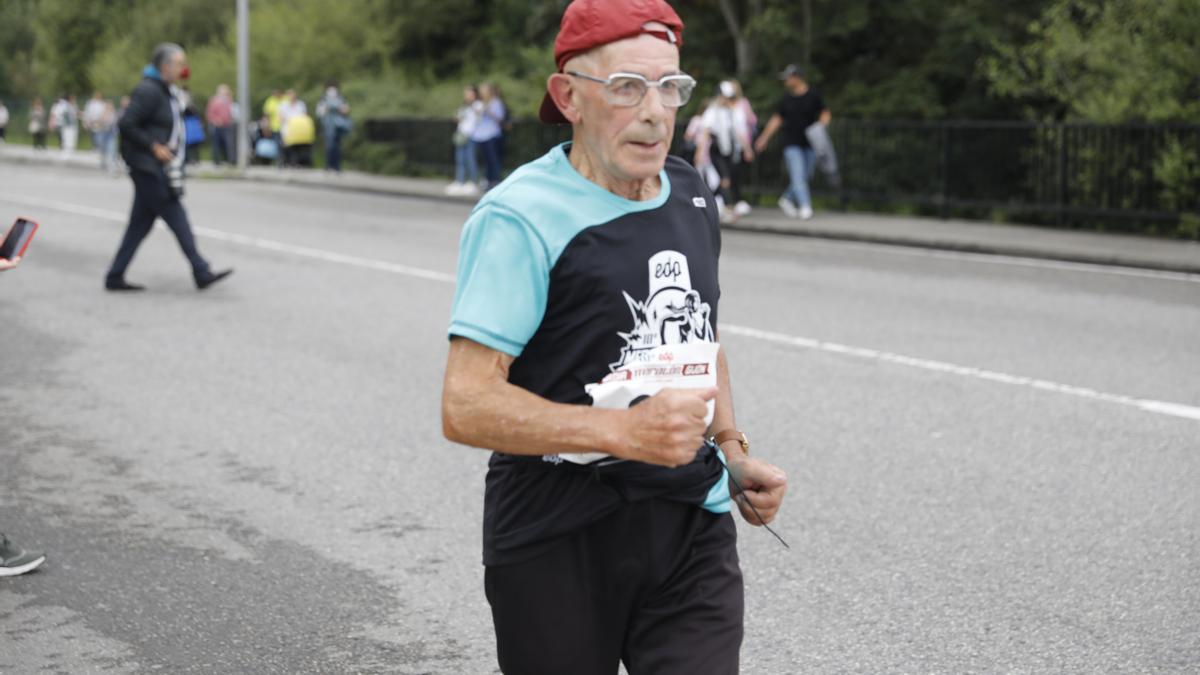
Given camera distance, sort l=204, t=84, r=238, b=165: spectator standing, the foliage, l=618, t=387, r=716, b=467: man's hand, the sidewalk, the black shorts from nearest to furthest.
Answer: l=618, t=387, r=716, b=467: man's hand, the black shorts, the sidewalk, the foliage, l=204, t=84, r=238, b=165: spectator standing

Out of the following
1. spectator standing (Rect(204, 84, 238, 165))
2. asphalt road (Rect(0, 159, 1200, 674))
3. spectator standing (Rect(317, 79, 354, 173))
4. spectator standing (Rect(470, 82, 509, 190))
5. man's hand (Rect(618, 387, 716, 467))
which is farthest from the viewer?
spectator standing (Rect(204, 84, 238, 165))

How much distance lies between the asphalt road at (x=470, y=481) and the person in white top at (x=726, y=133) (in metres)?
7.26

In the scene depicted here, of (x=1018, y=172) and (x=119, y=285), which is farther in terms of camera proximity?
(x=1018, y=172)

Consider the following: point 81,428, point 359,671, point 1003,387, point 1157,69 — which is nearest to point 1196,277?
Result: point 1157,69

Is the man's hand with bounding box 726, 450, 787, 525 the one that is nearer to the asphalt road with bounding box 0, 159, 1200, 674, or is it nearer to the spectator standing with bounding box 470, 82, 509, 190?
the asphalt road with bounding box 0, 159, 1200, 674

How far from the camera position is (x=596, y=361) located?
8.44 ft

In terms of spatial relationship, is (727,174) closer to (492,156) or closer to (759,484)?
(492,156)

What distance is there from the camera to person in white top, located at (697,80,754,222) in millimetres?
19484

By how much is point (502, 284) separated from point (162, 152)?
1012 cm

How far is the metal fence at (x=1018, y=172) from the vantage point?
16906 mm

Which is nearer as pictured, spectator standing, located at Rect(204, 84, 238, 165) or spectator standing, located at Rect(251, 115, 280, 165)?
spectator standing, located at Rect(251, 115, 280, 165)

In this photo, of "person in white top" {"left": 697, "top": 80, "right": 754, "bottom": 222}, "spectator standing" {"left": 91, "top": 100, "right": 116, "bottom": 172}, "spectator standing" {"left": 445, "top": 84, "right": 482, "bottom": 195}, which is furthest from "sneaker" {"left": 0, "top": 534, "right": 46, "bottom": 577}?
"spectator standing" {"left": 91, "top": 100, "right": 116, "bottom": 172}

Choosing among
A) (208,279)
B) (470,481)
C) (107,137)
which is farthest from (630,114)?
(107,137)

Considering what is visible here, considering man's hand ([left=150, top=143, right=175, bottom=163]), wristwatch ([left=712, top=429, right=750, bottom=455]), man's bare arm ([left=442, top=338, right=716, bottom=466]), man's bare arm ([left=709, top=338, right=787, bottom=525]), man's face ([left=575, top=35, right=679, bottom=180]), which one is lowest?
man's bare arm ([left=709, top=338, right=787, bottom=525])
